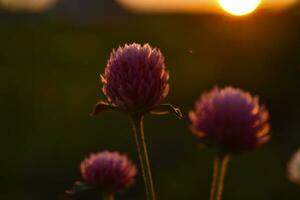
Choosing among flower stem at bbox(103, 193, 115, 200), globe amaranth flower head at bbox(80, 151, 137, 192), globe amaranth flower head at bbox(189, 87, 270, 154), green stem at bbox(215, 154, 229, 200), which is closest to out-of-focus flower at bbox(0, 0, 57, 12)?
globe amaranth flower head at bbox(80, 151, 137, 192)

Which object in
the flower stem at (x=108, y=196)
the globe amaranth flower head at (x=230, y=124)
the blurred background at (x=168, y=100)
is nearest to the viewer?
the globe amaranth flower head at (x=230, y=124)

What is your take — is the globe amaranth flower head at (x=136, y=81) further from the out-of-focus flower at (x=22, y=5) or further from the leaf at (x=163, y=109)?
the out-of-focus flower at (x=22, y=5)

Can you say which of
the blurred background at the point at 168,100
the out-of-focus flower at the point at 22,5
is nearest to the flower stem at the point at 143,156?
the blurred background at the point at 168,100

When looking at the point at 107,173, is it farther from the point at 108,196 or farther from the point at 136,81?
the point at 136,81

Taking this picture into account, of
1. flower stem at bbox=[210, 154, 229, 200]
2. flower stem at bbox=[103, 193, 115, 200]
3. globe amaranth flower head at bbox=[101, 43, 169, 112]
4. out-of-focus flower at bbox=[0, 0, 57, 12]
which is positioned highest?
out-of-focus flower at bbox=[0, 0, 57, 12]

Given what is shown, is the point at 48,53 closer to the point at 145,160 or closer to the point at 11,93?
the point at 11,93

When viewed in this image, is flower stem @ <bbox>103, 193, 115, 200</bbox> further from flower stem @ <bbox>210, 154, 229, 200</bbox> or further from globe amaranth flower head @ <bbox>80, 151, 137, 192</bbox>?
flower stem @ <bbox>210, 154, 229, 200</bbox>

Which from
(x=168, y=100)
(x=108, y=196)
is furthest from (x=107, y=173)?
(x=168, y=100)
